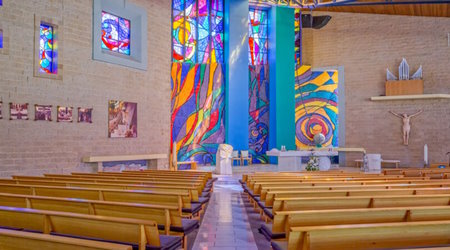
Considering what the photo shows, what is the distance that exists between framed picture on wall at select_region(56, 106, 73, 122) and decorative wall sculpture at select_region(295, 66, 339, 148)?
10.2 m

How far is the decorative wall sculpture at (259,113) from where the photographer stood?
1634 centimetres

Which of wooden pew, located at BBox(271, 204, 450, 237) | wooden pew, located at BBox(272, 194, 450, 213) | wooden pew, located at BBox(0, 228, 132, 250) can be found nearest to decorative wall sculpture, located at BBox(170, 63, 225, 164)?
wooden pew, located at BBox(272, 194, 450, 213)

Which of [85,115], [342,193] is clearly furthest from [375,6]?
[342,193]

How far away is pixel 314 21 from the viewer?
50.9 feet

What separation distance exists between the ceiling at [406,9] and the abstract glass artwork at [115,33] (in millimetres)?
8236

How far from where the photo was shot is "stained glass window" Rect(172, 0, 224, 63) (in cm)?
1491

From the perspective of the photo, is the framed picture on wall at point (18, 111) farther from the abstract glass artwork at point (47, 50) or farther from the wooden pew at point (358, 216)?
the wooden pew at point (358, 216)

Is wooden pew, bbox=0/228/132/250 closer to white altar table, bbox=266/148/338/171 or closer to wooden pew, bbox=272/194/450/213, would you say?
wooden pew, bbox=272/194/450/213

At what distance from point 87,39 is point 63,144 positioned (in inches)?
112

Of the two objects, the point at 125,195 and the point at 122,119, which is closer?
the point at 125,195

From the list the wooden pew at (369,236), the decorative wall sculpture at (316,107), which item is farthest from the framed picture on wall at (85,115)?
the decorative wall sculpture at (316,107)

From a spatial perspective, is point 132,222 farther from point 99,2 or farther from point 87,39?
point 99,2

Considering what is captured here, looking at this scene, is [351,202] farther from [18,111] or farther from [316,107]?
[316,107]

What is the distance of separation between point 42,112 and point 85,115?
1219mm
